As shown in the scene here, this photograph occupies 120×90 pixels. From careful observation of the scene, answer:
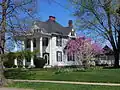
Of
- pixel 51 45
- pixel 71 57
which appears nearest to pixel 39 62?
pixel 51 45

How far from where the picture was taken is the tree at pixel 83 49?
167ft

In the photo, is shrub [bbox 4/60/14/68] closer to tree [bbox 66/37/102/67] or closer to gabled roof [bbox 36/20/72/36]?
gabled roof [bbox 36/20/72/36]

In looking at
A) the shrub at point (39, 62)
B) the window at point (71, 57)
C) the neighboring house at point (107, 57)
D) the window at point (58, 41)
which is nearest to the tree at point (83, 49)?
the window at point (58, 41)

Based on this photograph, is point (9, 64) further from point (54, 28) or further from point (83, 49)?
point (83, 49)

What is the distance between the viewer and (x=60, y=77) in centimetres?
2727

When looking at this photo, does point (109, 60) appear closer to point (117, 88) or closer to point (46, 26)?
point (46, 26)

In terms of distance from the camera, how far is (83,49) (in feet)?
173

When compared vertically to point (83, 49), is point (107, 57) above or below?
below

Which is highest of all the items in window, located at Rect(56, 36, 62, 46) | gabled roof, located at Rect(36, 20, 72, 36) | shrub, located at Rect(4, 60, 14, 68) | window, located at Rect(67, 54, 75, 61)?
gabled roof, located at Rect(36, 20, 72, 36)

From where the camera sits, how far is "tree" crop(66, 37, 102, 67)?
167 ft

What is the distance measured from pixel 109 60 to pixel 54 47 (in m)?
17.4

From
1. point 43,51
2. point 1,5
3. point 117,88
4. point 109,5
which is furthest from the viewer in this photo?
point 43,51

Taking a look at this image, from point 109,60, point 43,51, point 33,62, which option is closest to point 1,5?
point 33,62

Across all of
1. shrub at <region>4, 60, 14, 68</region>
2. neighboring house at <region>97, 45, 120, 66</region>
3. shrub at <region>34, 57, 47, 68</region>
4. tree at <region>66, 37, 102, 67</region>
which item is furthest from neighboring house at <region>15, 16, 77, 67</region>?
neighboring house at <region>97, 45, 120, 66</region>
